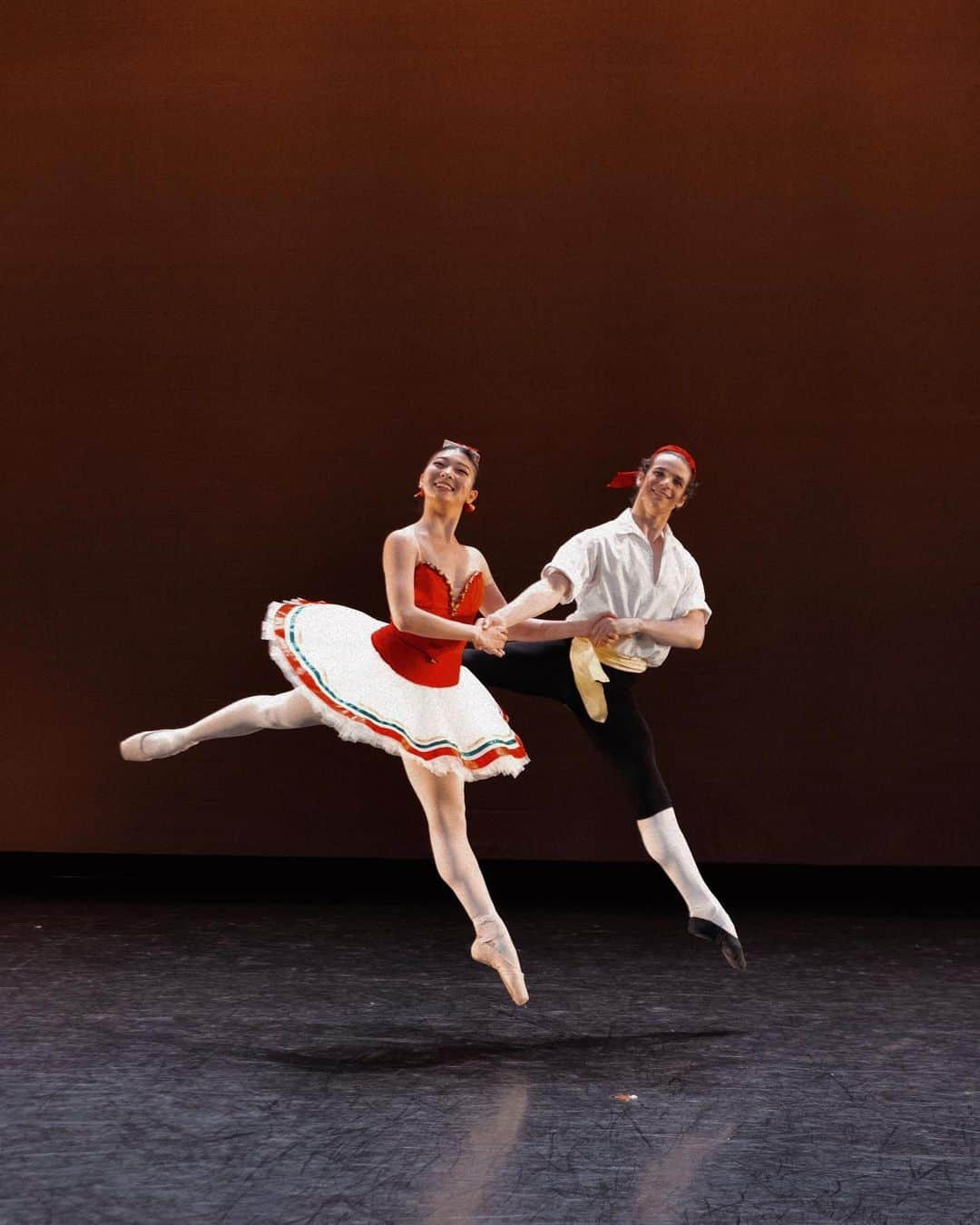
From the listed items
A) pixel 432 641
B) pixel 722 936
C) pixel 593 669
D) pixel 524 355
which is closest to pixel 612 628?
pixel 593 669

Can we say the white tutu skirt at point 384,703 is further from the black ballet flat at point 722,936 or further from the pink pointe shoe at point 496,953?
the black ballet flat at point 722,936

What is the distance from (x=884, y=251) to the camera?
15.2 ft

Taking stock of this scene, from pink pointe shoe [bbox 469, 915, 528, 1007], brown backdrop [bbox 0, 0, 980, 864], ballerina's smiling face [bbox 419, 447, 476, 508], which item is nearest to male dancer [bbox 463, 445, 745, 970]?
ballerina's smiling face [bbox 419, 447, 476, 508]

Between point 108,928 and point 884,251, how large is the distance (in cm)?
311

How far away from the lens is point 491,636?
3006mm

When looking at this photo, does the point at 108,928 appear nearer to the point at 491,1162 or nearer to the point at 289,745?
the point at 289,745

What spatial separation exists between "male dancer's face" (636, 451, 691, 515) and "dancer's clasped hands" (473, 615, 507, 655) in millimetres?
513

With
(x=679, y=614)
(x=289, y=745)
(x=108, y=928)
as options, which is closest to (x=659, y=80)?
(x=679, y=614)

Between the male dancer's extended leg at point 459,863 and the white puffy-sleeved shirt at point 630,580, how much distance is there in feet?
1.79

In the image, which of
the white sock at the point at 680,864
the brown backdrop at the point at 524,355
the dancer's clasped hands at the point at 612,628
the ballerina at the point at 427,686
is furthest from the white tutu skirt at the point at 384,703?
the brown backdrop at the point at 524,355

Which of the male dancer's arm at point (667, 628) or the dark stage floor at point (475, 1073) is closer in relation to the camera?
the dark stage floor at point (475, 1073)

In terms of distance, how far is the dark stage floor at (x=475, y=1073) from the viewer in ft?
7.25

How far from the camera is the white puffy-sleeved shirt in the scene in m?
3.34

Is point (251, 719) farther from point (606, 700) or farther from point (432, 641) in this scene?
point (606, 700)
